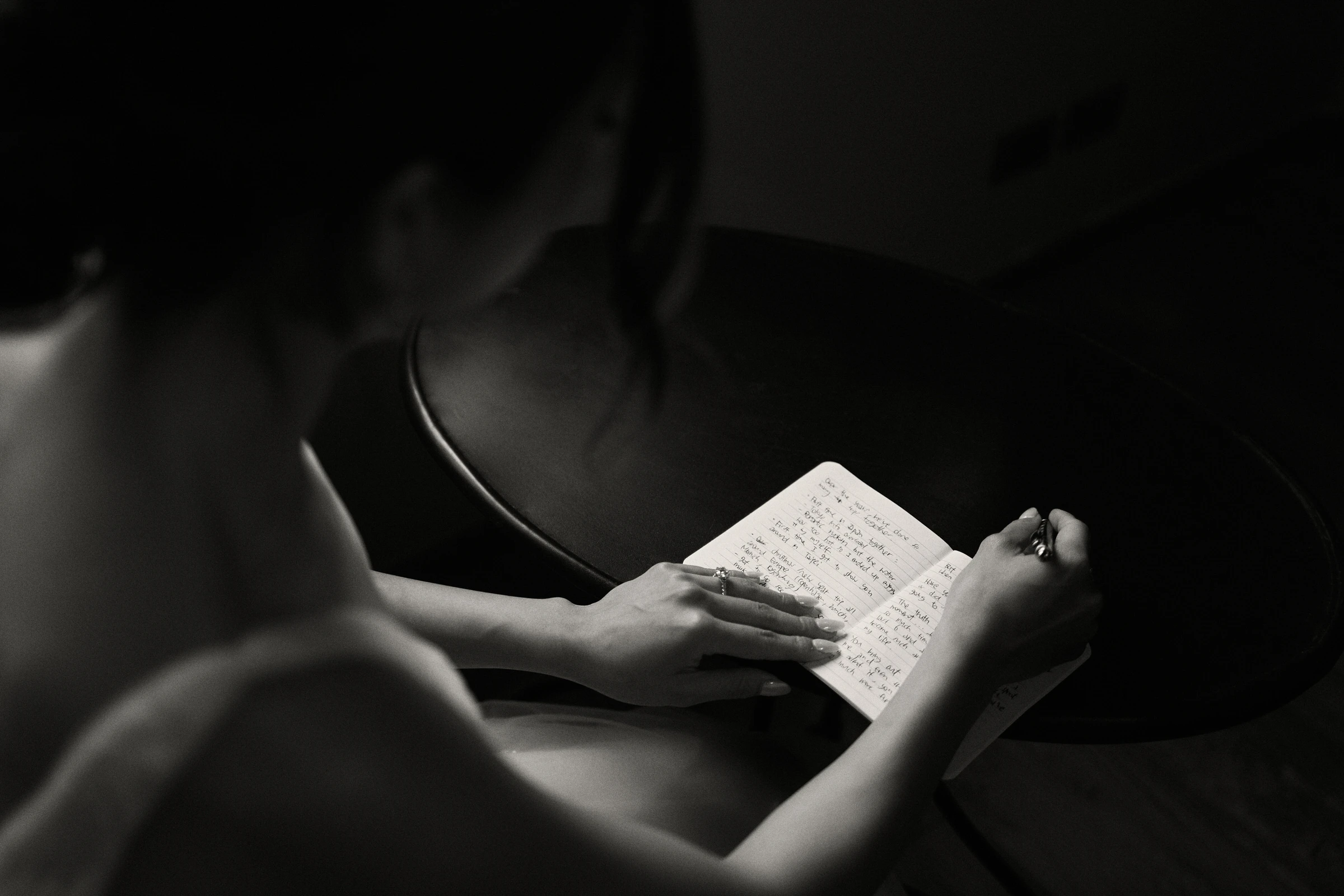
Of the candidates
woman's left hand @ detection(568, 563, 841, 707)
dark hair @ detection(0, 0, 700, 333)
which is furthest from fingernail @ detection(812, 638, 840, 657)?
dark hair @ detection(0, 0, 700, 333)

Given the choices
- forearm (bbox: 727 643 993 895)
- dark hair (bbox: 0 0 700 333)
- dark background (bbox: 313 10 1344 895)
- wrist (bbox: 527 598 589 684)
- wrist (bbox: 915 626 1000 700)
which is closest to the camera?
dark hair (bbox: 0 0 700 333)

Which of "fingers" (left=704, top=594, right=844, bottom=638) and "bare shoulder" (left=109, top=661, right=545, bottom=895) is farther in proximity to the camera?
"fingers" (left=704, top=594, right=844, bottom=638)

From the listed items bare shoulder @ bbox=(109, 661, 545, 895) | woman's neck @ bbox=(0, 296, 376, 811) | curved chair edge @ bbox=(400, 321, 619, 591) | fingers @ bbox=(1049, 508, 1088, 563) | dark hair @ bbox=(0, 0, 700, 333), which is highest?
dark hair @ bbox=(0, 0, 700, 333)

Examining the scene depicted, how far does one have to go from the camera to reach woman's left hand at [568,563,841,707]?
0.97 metres

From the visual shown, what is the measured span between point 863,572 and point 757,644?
15cm

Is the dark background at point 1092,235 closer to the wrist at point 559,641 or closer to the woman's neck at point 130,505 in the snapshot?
the wrist at point 559,641

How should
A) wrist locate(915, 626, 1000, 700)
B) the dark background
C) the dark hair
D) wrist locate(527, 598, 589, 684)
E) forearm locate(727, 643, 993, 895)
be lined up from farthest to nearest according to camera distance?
the dark background < wrist locate(527, 598, 589, 684) < wrist locate(915, 626, 1000, 700) < forearm locate(727, 643, 993, 895) < the dark hair

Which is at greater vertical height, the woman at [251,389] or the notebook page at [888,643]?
the woman at [251,389]

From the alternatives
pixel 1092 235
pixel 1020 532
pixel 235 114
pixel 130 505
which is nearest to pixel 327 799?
pixel 130 505

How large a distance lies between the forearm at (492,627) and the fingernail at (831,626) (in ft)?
0.77

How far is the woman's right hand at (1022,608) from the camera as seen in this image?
0.94m

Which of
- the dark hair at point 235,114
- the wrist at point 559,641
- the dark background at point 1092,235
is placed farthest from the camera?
the dark background at point 1092,235

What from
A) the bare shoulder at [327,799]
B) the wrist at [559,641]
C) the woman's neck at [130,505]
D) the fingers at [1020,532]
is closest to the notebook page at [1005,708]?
the fingers at [1020,532]

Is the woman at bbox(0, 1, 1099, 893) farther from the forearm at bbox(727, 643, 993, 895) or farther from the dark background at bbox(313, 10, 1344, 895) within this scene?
the dark background at bbox(313, 10, 1344, 895)
